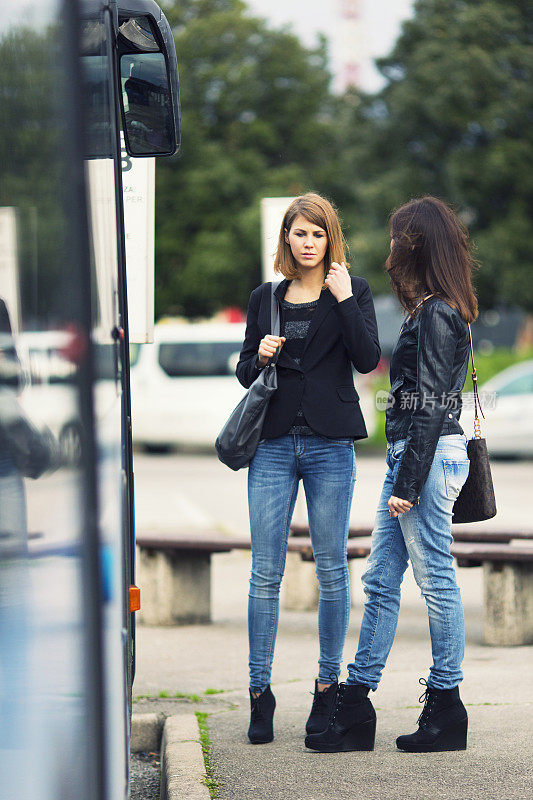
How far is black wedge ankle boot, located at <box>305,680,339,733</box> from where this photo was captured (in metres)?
3.73

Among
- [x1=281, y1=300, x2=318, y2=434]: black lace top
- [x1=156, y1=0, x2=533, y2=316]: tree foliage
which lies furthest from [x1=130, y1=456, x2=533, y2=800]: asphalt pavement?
[x1=156, y1=0, x2=533, y2=316]: tree foliage

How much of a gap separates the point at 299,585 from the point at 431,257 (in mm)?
3316

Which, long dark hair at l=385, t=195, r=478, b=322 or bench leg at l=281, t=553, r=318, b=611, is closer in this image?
long dark hair at l=385, t=195, r=478, b=322

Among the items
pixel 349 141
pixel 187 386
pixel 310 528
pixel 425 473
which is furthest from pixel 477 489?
pixel 349 141

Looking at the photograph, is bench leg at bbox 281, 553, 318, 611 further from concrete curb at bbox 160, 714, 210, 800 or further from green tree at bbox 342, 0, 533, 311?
green tree at bbox 342, 0, 533, 311

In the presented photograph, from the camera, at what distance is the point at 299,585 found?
653cm

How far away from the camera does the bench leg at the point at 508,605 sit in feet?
18.1

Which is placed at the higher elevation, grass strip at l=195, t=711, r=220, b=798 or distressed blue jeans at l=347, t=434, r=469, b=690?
distressed blue jeans at l=347, t=434, r=469, b=690

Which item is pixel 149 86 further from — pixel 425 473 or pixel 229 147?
pixel 229 147

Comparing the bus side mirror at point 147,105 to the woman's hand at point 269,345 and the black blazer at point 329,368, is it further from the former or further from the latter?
the woman's hand at point 269,345

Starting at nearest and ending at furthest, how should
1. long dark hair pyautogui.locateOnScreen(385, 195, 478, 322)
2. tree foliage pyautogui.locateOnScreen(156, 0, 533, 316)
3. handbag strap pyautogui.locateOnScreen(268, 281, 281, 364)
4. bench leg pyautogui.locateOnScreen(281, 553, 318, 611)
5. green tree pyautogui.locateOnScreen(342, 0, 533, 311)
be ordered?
long dark hair pyautogui.locateOnScreen(385, 195, 478, 322) → handbag strap pyautogui.locateOnScreen(268, 281, 281, 364) → bench leg pyautogui.locateOnScreen(281, 553, 318, 611) → green tree pyautogui.locateOnScreen(342, 0, 533, 311) → tree foliage pyautogui.locateOnScreen(156, 0, 533, 316)

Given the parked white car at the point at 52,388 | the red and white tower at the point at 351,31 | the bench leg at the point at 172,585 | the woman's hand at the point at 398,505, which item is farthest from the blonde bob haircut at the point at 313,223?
the red and white tower at the point at 351,31

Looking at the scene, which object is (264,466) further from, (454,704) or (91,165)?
(91,165)

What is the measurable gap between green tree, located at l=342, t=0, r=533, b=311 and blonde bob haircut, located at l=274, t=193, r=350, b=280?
21.7m
